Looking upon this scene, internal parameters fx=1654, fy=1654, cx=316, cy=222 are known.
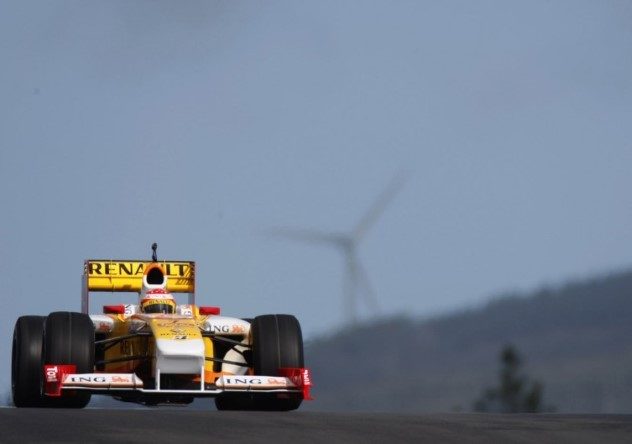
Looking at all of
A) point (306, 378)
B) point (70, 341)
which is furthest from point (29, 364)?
point (306, 378)

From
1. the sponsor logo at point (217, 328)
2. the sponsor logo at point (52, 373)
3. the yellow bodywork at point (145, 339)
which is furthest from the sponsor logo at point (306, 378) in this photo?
the sponsor logo at point (52, 373)

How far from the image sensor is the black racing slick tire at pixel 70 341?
2700 centimetres

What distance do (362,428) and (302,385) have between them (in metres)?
7.23

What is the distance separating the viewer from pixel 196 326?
28.1 metres

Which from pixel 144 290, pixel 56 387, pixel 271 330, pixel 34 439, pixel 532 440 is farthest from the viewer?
pixel 144 290

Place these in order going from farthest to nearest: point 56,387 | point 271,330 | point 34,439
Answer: point 271,330 < point 56,387 < point 34,439

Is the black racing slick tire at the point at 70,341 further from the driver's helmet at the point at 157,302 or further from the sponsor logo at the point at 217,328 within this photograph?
the driver's helmet at the point at 157,302

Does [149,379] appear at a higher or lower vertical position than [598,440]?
higher

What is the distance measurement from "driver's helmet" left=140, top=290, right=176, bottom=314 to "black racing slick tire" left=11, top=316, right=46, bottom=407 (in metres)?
2.33

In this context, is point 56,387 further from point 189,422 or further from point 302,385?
point 189,422

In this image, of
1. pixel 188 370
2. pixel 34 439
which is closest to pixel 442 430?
pixel 34 439

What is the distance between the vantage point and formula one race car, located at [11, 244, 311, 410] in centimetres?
2683

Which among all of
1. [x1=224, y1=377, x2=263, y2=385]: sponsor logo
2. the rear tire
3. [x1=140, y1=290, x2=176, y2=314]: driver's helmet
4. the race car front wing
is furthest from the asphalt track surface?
[x1=140, y1=290, x2=176, y2=314]: driver's helmet

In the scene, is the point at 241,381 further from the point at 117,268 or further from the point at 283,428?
the point at 283,428
